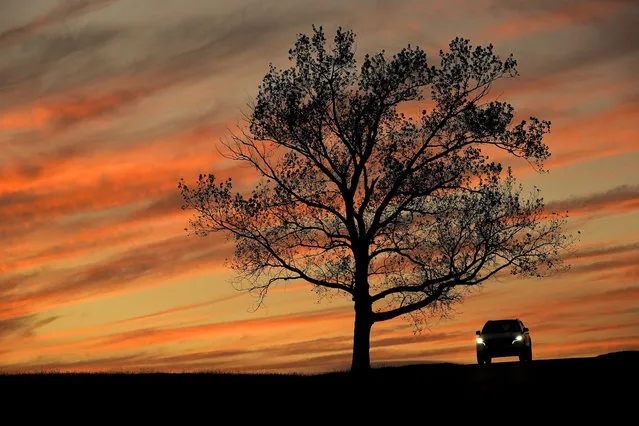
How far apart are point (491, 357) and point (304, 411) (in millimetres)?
26847

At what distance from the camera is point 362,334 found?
45406mm

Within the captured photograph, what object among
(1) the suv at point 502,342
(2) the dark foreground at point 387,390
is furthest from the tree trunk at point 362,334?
(2) the dark foreground at point 387,390

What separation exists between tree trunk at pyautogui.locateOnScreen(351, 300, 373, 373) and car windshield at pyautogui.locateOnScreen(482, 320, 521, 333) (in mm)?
7006

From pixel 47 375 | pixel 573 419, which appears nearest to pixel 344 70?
pixel 47 375

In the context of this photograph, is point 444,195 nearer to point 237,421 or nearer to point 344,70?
point 344,70

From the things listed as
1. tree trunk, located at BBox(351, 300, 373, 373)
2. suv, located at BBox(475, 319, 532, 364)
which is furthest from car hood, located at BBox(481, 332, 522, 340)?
tree trunk, located at BBox(351, 300, 373, 373)

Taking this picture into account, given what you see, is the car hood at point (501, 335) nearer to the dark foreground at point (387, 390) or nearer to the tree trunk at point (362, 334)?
the tree trunk at point (362, 334)

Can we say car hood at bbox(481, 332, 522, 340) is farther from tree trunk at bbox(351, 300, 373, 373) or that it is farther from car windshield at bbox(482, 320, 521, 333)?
tree trunk at bbox(351, 300, 373, 373)

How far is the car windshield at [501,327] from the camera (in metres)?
48.0

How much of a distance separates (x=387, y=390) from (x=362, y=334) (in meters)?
16.8

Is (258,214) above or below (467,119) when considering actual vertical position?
below

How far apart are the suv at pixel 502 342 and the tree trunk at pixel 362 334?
20.6 feet

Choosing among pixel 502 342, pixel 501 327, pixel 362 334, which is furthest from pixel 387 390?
pixel 501 327

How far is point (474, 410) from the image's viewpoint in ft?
71.8
